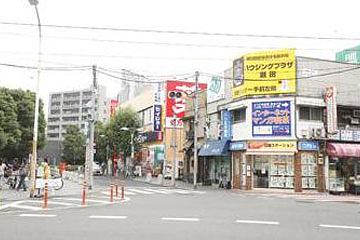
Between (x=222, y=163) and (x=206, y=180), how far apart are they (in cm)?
396

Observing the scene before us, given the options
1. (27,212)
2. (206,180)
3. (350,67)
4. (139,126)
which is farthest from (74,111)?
(27,212)

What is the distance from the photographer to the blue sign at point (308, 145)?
34969mm

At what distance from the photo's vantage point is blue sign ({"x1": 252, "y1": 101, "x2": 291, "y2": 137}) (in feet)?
116

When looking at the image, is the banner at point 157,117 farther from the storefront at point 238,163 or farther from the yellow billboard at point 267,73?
the yellow billboard at point 267,73

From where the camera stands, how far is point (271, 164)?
1426 inches

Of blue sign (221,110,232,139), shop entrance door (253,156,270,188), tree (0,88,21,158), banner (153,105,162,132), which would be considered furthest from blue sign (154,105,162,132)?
shop entrance door (253,156,270,188)

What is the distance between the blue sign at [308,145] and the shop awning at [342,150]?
797mm

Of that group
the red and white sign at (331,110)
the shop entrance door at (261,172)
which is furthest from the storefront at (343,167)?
the shop entrance door at (261,172)

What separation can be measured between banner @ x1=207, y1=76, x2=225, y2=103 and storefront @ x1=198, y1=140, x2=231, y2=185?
11.4 feet

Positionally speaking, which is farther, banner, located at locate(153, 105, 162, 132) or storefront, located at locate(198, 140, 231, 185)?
banner, located at locate(153, 105, 162, 132)

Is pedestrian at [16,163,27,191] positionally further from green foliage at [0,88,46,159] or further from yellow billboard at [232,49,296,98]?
yellow billboard at [232,49,296,98]

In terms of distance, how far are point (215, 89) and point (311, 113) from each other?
9306 mm

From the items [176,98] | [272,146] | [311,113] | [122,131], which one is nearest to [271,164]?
[272,146]

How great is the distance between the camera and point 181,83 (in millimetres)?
62500
